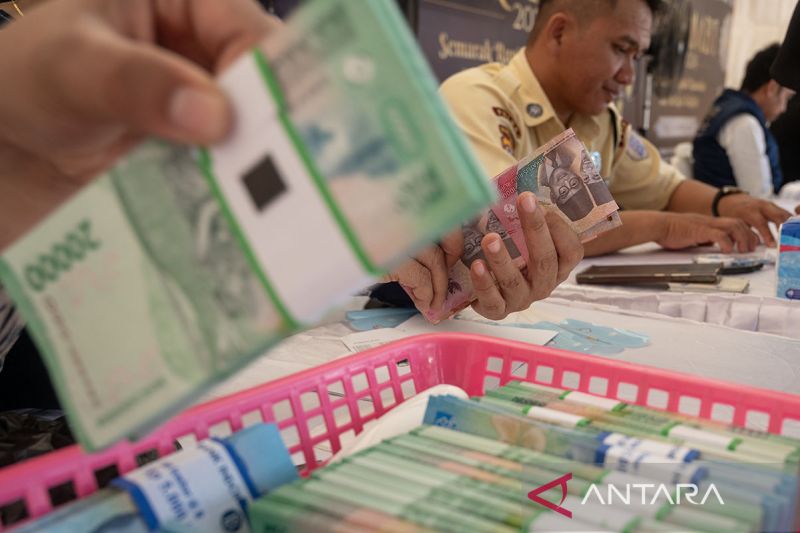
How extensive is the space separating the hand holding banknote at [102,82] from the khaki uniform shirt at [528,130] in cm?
101

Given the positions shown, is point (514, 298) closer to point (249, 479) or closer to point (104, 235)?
point (249, 479)

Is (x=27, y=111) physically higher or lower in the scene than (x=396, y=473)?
higher

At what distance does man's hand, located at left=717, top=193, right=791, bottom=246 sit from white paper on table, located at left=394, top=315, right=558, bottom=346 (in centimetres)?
99

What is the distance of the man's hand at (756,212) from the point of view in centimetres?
172

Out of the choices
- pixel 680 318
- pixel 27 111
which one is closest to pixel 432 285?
pixel 680 318

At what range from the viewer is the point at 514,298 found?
98cm

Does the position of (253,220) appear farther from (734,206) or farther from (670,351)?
(734,206)

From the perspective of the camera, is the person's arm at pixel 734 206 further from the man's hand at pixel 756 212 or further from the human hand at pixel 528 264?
the human hand at pixel 528 264

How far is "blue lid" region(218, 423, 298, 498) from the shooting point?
437 mm

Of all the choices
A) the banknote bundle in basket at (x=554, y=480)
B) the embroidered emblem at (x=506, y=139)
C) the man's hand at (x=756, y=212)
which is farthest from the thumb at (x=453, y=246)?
the man's hand at (x=756, y=212)

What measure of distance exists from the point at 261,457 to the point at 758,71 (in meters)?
3.50

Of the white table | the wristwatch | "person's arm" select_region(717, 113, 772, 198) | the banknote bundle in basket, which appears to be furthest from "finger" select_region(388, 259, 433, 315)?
"person's arm" select_region(717, 113, 772, 198)

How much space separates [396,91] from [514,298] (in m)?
0.75

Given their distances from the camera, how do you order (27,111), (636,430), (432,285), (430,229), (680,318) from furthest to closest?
1. (680,318)
2. (432,285)
3. (636,430)
4. (27,111)
5. (430,229)
